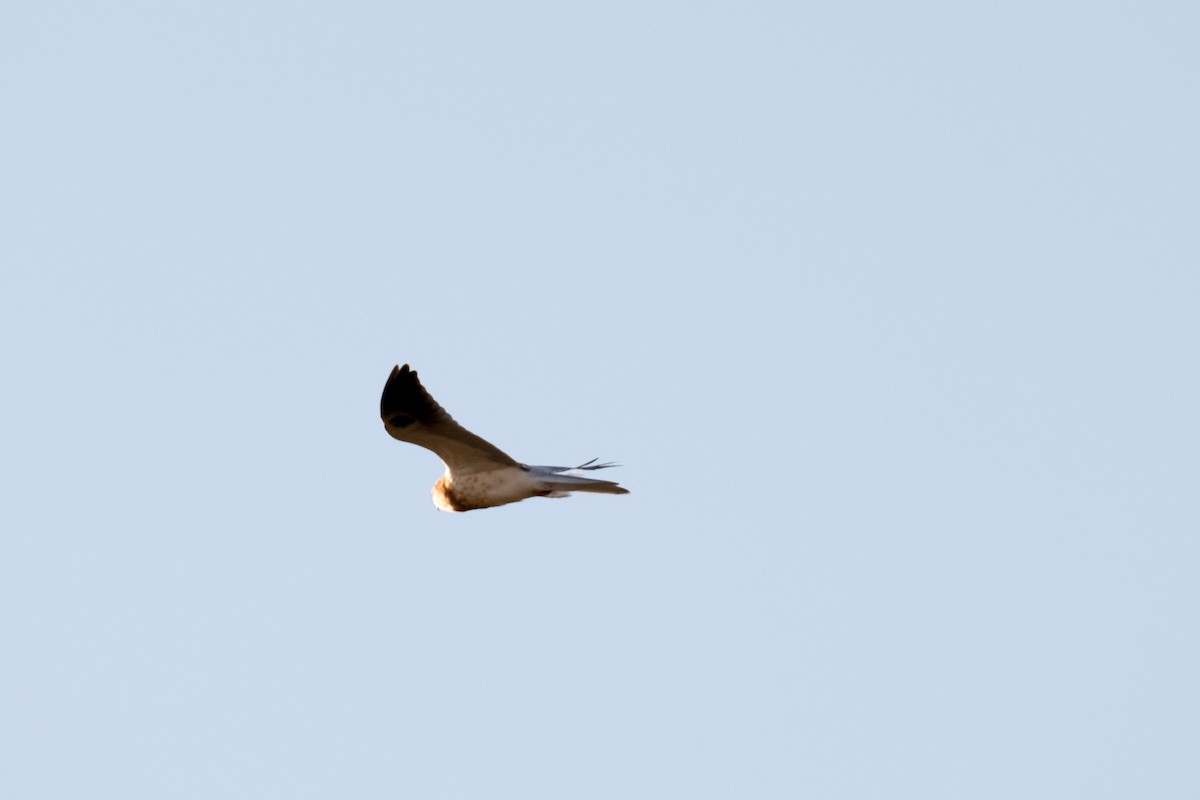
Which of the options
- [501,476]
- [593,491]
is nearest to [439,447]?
[501,476]

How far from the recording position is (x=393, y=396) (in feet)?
49.5

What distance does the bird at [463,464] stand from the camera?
1508 cm

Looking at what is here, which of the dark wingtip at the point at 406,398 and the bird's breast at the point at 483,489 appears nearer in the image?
the dark wingtip at the point at 406,398

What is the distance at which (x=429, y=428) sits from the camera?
1537cm

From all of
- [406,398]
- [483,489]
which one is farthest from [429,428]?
[483,489]

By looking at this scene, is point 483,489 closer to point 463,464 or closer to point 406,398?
point 463,464

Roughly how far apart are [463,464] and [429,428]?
2.71 feet

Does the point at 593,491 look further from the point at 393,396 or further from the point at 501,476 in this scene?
the point at 393,396

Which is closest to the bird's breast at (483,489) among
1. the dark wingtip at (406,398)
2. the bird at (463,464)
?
the bird at (463,464)

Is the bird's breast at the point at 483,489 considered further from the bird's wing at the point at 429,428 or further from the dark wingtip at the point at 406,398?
the dark wingtip at the point at 406,398

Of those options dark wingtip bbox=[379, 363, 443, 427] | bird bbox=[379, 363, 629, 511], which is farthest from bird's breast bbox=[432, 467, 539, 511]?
dark wingtip bbox=[379, 363, 443, 427]

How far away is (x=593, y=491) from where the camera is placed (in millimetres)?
15289

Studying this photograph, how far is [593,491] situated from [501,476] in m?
1.09

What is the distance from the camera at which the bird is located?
15078mm
